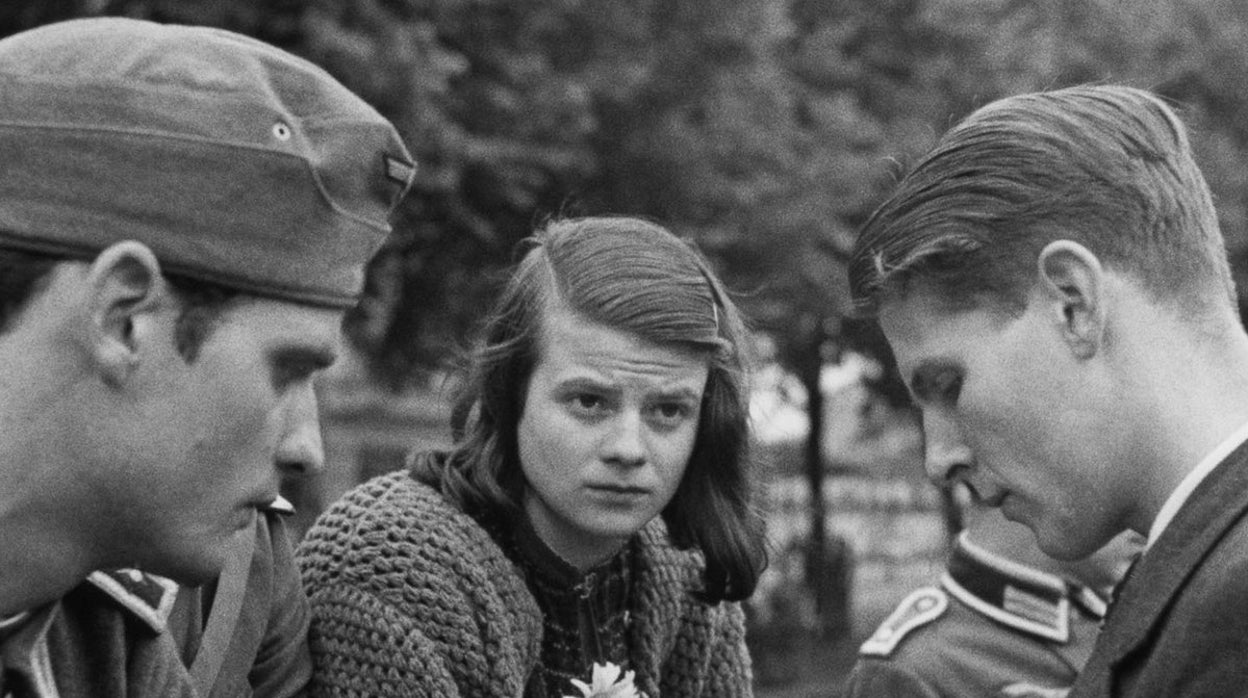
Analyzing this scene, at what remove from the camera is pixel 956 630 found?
4105 millimetres

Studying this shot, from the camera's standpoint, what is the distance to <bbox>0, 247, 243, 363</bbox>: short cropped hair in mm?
2104

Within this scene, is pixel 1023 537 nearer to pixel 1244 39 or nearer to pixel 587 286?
pixel 587 286

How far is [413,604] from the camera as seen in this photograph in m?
3.27

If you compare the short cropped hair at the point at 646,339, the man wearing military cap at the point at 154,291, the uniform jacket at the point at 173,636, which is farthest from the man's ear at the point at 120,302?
the short cropped hair at the point at 646,339

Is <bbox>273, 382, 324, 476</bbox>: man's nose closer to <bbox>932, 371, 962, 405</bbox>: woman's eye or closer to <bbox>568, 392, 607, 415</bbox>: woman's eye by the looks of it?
<bbox>932, 371, 962, 405</bbox>: woman's eye

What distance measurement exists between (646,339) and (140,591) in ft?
4.41

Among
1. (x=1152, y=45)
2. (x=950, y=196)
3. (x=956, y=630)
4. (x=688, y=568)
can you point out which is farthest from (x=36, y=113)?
(x=1152, y=45)

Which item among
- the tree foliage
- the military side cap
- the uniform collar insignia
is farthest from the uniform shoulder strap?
the tree foliage

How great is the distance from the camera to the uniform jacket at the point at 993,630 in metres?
4.00

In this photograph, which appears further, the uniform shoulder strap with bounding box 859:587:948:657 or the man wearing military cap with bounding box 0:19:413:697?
the uniform shoulder strap with bounding box 859:587:948:657

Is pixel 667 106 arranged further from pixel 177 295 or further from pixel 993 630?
pixel 177 295

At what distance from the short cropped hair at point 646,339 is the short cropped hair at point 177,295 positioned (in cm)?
141

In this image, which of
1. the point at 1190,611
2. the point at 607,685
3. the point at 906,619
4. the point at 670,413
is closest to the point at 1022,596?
the point at 906,619

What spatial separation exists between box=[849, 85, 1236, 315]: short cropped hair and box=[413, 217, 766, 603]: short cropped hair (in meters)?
0.93
